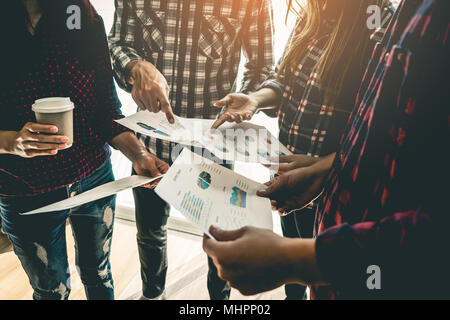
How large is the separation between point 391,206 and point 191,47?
3.14 feet

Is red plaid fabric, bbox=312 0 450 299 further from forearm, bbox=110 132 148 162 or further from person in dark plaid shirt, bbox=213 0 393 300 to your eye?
forearm, bbox=110 132 148 162

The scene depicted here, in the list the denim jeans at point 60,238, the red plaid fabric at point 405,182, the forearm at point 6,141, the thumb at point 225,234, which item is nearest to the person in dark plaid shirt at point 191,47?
the denim jeans at point 60,238

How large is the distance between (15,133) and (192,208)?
562 millimetres

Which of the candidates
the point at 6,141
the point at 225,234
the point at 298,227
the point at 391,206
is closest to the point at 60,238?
the point at 6,141

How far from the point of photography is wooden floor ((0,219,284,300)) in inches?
59.6

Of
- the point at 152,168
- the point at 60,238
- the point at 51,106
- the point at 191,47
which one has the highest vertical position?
the point at 191,47

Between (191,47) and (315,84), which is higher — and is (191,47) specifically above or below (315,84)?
above

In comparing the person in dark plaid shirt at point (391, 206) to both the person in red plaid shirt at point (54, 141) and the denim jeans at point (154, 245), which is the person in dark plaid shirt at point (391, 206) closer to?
the person in red plaid shirt at point (54, 141)

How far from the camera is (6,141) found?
2.37ft

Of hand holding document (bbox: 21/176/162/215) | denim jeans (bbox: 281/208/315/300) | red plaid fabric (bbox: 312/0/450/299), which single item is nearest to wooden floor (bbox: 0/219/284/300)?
denim jeans (bbox: 281/208/315/300)

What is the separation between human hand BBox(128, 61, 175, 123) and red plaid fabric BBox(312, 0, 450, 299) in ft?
2.03

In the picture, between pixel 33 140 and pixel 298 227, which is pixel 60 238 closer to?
pixel 33 140

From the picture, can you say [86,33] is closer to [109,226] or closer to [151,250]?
[109,226]

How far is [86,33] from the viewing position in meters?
0.87
